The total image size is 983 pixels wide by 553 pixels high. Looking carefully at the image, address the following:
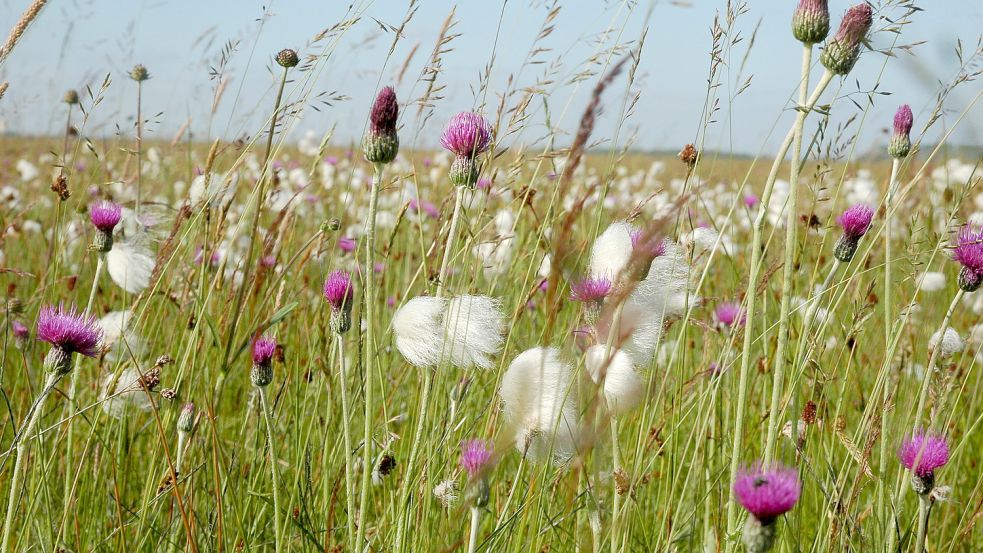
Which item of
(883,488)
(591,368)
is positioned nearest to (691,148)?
(591,368)

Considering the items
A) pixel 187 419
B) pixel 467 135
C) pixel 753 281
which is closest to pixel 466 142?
pixel 467 135

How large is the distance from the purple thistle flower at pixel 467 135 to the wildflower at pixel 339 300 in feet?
0.95

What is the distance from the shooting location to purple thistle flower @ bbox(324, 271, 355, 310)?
1.32 meters

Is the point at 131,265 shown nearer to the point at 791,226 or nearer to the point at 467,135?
the point at 467,135

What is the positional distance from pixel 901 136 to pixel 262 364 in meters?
1.34

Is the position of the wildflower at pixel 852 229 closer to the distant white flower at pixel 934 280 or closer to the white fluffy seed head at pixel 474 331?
the white fluffy seed head at pixel 474 331

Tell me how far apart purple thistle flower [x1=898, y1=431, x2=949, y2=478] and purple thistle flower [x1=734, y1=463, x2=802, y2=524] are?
0.47m

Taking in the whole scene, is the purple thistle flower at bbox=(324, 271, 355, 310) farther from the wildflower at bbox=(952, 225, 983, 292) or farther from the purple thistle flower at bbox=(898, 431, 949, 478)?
the wildflower at bbox=(952, 225, 983, 292)

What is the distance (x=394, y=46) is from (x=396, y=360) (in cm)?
132

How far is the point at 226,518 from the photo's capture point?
5.32 feet

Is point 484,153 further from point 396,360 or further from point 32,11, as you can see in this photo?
point 396,360

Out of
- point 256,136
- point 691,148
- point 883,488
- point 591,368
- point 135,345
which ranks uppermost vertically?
point 691,148

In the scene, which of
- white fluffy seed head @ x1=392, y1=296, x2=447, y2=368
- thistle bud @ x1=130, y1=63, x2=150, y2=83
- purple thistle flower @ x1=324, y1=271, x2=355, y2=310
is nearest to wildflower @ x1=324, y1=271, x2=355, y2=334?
purple thistle flower @ x1=324, y1=271, x2=355, y2=310

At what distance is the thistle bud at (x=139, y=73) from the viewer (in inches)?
104
